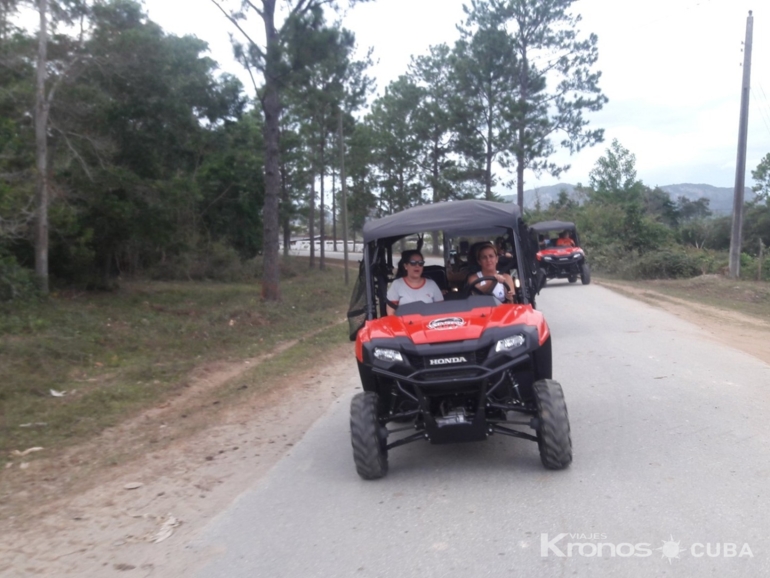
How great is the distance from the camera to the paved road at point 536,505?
464 cm

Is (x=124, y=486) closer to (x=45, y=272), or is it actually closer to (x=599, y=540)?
(x=599, y=540)

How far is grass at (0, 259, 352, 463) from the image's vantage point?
377 inches

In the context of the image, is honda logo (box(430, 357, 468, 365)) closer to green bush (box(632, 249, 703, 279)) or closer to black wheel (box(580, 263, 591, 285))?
black wheel (box(580, 263, 591, 285))

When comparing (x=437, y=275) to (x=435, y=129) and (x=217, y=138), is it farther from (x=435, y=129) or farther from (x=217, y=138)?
(x=435, y=129)

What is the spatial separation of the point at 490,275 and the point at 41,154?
15.6 meters

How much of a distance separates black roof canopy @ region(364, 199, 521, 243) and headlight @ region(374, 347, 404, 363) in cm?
151

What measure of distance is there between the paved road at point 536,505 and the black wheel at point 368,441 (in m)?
0.13

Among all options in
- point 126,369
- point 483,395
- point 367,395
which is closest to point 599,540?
point 483,395

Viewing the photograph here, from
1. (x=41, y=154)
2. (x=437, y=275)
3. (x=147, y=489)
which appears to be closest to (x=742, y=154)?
(x=41, y=154)

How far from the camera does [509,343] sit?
19.9 ft

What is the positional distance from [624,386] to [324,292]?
65.3ft

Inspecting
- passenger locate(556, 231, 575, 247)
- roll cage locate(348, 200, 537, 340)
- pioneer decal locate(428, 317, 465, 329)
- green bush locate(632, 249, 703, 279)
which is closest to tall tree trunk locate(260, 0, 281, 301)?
passenger locate(556, 231, 575, 247)

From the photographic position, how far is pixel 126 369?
1266 centimetres

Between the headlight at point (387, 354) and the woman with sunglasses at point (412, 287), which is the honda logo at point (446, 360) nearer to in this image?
the headlight at point (387, 354)
